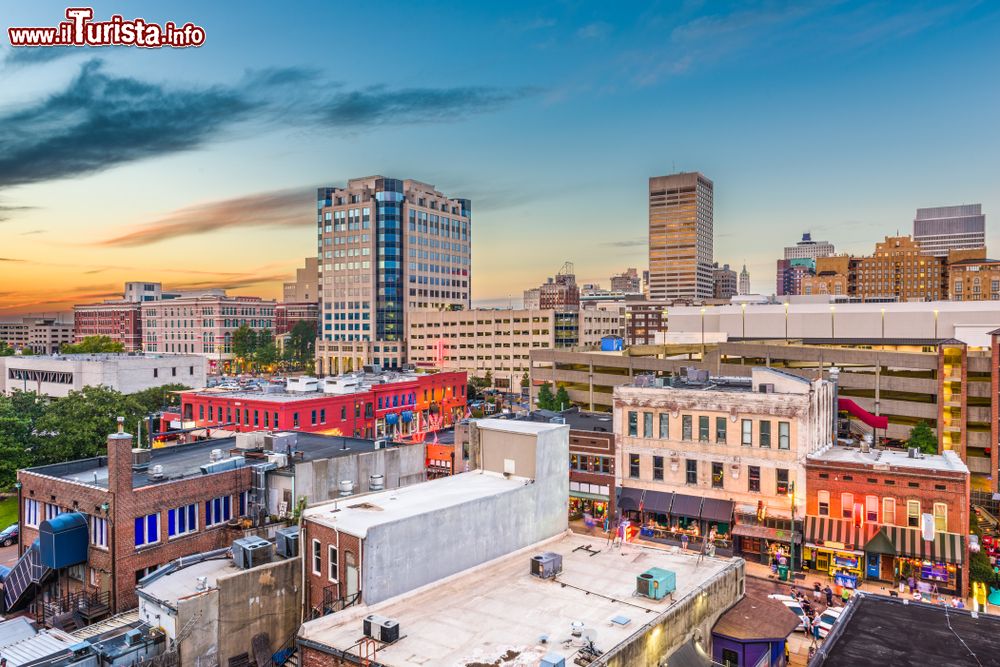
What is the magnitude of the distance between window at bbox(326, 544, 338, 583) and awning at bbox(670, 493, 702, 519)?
3040 cm

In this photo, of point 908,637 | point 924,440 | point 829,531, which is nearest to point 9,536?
point 908,637

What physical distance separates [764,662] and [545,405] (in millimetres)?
69791

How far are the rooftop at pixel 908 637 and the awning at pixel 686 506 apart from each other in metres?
22.9

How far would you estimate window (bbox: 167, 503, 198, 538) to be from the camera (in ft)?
117

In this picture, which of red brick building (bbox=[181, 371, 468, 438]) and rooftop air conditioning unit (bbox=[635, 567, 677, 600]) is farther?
red brick building (bbox=[181, 371, 468, 438])

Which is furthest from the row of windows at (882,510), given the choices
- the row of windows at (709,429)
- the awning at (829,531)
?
the row of windows at (709,429)

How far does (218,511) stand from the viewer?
38.3 metres

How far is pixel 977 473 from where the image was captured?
65.9m

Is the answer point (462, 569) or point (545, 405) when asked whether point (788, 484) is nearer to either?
point (462, 569)

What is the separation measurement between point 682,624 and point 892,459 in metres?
28.3

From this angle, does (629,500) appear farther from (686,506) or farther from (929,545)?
(929,545)

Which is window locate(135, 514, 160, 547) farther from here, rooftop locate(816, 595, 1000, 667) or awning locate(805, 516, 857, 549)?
awning locate(805, 516, 857, 549)

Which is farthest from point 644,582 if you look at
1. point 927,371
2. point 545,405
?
point 545,405

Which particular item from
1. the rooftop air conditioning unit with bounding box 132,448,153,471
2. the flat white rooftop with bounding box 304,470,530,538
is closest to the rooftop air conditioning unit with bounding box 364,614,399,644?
the flat white rooftop with bounding box 304,470,530,538
